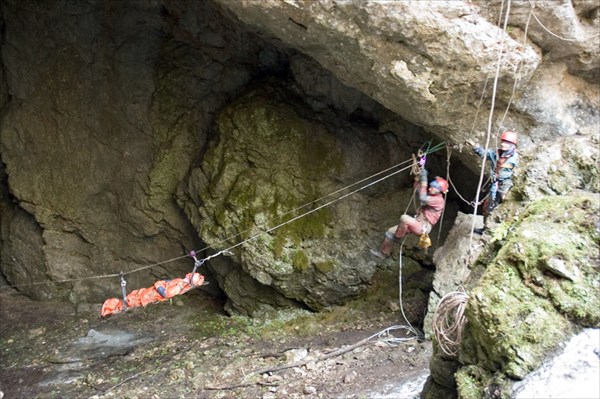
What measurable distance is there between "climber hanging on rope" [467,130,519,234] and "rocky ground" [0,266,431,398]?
220cm

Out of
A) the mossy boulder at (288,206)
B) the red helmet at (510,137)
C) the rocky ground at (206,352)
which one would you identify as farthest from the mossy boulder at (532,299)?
the mossy boulder at (288,206)

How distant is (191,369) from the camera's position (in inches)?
293

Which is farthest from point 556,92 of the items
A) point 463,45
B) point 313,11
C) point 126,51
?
point 126,51

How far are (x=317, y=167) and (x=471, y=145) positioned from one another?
2638 mm

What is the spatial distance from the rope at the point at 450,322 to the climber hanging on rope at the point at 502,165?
260 centimetres

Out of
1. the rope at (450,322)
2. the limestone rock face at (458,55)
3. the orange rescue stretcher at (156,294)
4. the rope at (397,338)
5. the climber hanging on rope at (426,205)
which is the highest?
the limestone rock face at (458,55)

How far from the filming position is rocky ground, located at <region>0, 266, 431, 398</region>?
263 inches

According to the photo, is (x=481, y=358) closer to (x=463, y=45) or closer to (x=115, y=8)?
(x=463, y=45)

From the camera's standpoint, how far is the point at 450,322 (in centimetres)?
415

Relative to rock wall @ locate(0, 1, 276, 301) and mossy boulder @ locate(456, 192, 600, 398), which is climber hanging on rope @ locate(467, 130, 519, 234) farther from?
rock wall @ locate(0, 1, 276, 301)

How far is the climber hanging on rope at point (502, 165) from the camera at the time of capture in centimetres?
614

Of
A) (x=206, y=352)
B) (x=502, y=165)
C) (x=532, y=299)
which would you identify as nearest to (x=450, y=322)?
(x=532, y=299)

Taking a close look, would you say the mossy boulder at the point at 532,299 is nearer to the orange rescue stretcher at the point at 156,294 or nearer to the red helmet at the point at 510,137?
the red helmet at the point at 510,137

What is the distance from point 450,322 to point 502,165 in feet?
9.11
